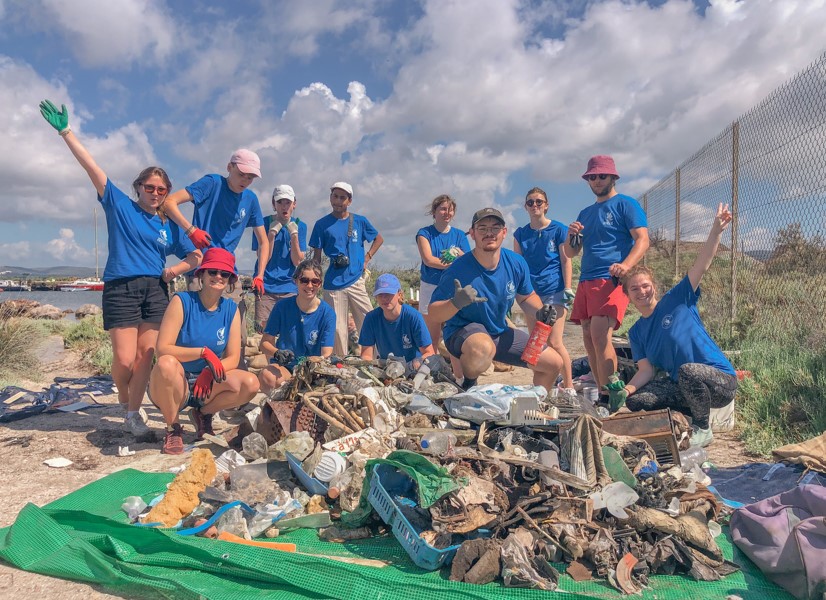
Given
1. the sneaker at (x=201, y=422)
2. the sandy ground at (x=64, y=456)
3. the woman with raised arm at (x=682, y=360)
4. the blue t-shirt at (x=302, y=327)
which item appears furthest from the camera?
the blue t-shirt at (x=302, y=327)

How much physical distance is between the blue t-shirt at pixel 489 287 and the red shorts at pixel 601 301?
2.36 feet

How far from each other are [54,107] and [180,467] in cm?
283

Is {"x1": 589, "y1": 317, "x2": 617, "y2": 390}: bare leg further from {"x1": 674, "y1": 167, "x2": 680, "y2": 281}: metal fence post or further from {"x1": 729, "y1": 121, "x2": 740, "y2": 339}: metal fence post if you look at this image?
{"x1": 674, "y1": 167, "x2": 680, "y2": 281}: metal fence post

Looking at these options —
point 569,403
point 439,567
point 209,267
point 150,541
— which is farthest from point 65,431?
point 569,403

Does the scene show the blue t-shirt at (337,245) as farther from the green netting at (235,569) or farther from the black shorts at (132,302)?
the green netting at (235,569)

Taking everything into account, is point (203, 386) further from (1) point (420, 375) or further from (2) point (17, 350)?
(2) point (17, 350)

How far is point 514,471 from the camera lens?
3.13 m

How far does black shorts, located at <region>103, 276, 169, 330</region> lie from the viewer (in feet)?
15.0

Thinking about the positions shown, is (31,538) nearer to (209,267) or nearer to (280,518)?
(280,518)

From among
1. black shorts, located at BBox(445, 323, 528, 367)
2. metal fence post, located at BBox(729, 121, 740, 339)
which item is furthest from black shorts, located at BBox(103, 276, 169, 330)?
metal fence post, located at BBox(729, 121, 740, 339)

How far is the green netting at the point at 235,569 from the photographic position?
2.37m

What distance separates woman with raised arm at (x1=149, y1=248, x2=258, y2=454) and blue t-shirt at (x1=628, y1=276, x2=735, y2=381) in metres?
3.08

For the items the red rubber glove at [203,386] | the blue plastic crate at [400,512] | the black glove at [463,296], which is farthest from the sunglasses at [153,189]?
the blue plastic crate at [400,512]

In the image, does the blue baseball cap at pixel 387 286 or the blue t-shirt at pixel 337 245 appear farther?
the blue t-shirt at pixel 337 245
